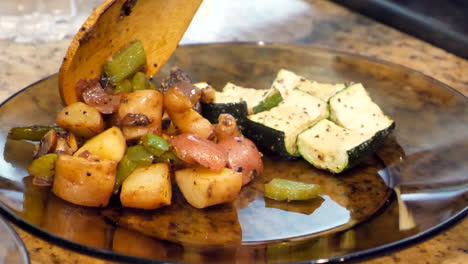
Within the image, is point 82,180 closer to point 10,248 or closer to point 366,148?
point 10,248

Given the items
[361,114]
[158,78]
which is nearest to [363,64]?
[361,114]

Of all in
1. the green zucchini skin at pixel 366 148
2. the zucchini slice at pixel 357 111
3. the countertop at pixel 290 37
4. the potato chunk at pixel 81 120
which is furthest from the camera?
the countertop at pixel 290 37

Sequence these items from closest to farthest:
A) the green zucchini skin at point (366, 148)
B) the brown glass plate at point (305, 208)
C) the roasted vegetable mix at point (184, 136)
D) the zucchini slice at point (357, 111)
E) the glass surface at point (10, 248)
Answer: the glass surface at point (10, 248), the brown glass plate at point (305, 208), the roasted vegetable mix at point (184, 136), the green zucchini skin at point (366, 148), the zucchini slice at point (357, 111)

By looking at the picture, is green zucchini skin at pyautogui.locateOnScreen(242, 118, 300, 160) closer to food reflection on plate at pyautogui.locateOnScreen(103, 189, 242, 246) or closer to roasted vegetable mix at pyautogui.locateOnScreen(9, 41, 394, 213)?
roasted vegetable mix at pyautogui.locateOnScreen(9, 41, 394, 213)

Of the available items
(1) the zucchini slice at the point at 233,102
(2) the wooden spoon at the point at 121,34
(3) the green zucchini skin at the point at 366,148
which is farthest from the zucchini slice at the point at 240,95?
(3) the green zucchini skin at the point at 366,148

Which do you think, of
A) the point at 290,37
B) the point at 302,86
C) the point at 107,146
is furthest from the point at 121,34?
the point at 290,37

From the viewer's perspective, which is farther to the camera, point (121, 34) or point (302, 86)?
point (302, 86)

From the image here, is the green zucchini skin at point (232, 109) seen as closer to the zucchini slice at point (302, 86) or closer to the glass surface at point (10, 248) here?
the zucchini slice at point (302, 86)

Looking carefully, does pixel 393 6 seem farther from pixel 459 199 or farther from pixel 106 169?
pixel 106 169
